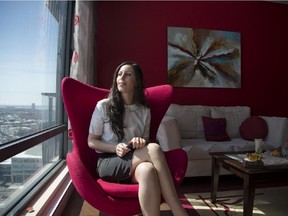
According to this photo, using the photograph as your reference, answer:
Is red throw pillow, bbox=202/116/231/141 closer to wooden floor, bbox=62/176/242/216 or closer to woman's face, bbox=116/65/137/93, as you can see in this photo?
wooden floor, bbox=62/176/242/216

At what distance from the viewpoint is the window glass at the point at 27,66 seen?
59.0 inches

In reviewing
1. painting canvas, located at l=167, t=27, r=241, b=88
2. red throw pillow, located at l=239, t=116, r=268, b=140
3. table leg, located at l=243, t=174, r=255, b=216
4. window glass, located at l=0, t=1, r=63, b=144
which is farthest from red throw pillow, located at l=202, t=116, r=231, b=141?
window glass, located at l=0, t=1, r=63, b=144

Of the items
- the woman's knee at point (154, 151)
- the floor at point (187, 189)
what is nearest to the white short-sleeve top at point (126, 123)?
the woman's knee at point (154, 151)

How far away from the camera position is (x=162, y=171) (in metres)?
1.41

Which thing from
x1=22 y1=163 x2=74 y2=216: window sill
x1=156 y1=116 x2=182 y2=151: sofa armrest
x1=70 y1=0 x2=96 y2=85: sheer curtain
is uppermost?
x1=70 y1=0 x2=96 y2=85: sheer curtain

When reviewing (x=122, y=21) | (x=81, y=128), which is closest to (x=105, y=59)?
(x=122, y=21)

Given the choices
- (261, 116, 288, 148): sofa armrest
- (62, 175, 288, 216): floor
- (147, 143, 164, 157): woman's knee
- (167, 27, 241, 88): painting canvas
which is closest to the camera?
(147, 143, 164, 157): woman's knee

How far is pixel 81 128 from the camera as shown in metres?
1.75

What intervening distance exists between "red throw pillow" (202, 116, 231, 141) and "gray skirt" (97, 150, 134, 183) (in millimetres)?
1846

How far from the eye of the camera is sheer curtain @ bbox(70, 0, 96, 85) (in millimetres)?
2584

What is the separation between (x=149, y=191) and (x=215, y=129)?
205cm

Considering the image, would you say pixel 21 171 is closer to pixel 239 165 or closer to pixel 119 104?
pixel 119 104

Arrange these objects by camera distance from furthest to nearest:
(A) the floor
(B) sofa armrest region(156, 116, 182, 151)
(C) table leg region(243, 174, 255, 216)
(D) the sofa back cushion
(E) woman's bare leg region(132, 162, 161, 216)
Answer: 1. (D) the sofa back cushion
2. (B) sofa armrest region(156, 116, 182, 151)
3. (A) the floor
4. (C) table leg region(243, 174, 255, 216)
5. (E) woman's bare leg region(132, 162, 161, 216)

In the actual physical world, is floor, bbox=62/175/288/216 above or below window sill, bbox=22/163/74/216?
below
